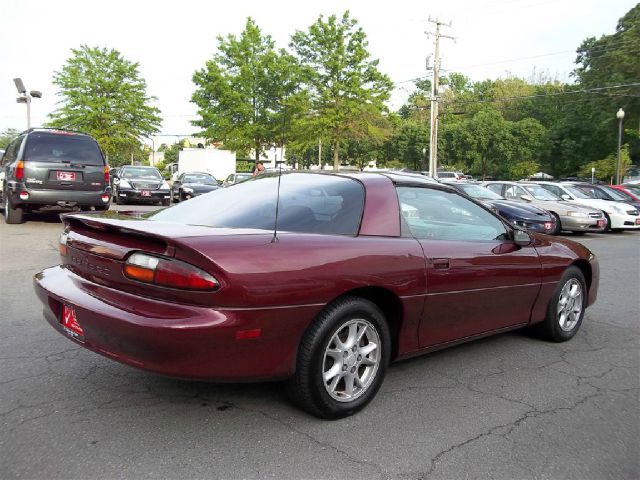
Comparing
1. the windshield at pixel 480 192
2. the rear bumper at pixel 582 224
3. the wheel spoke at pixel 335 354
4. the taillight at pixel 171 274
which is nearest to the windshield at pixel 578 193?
the rear bumper at pixel 582 224

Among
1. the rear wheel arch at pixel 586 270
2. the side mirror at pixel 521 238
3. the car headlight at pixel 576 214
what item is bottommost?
the rear wheel arch at pixel 586 270

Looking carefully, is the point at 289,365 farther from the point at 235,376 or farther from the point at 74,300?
the point at 74,300

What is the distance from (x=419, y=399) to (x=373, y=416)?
0.40 metres

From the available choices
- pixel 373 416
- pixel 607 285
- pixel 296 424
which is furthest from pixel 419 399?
pixel 607 285

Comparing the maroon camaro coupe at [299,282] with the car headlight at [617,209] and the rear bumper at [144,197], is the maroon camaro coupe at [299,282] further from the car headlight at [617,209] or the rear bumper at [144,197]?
the rear bumper at [144,197]

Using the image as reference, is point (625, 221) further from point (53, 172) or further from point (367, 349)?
point (367, 349)

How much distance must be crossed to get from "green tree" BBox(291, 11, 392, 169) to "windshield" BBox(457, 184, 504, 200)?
16976mm

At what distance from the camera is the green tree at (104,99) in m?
35.5

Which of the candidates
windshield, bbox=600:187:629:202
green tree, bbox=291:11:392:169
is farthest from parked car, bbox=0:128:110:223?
green tree, bbox=291:11:392:169

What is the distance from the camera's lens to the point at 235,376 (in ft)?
8.88

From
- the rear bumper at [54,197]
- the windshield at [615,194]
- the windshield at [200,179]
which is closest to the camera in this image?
the rear bumper at [54,197]

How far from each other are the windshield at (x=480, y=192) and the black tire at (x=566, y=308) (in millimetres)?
10503

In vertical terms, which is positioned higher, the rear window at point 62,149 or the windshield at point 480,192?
the rear window at point 62,149

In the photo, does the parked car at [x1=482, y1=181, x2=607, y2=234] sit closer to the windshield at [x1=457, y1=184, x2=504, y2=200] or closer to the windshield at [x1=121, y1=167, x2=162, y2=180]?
the windshield at [x1=457, y1=184, x2=504, y2=200]
